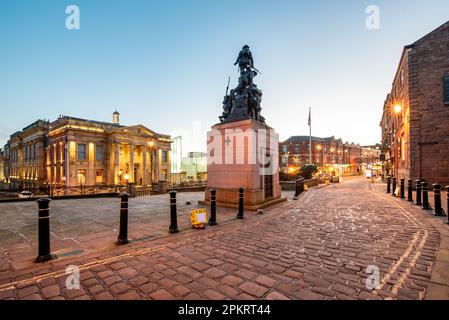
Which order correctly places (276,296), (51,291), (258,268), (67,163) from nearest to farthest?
(276,296), (51,291), (258,268), (67,163)

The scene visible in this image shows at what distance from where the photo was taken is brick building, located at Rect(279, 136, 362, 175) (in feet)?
189

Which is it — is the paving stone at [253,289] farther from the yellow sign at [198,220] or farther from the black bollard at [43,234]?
the black bollard at [43,234]

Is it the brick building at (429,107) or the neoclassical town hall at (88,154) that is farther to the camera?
the neoclassical town hall at (88,154)

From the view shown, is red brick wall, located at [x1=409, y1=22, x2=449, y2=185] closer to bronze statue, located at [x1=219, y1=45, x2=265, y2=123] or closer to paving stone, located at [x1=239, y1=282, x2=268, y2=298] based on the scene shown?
bronze statue, located at [x1=219, y1=45, x2=265, y2=123]

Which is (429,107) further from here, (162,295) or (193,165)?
(193,165)

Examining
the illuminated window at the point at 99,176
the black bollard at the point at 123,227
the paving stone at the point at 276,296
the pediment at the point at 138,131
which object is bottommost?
the illuminated window at the point at 99,176

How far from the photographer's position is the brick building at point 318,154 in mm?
57688

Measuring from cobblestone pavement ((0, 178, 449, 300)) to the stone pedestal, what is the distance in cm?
368

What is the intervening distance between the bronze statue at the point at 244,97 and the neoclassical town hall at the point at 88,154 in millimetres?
26211

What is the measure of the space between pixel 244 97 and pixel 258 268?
856cm

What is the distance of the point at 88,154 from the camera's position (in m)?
41.4

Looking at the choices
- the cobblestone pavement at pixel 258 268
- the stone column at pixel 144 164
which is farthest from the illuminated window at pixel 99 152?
the cobblestone pavement at pixel 258 268
